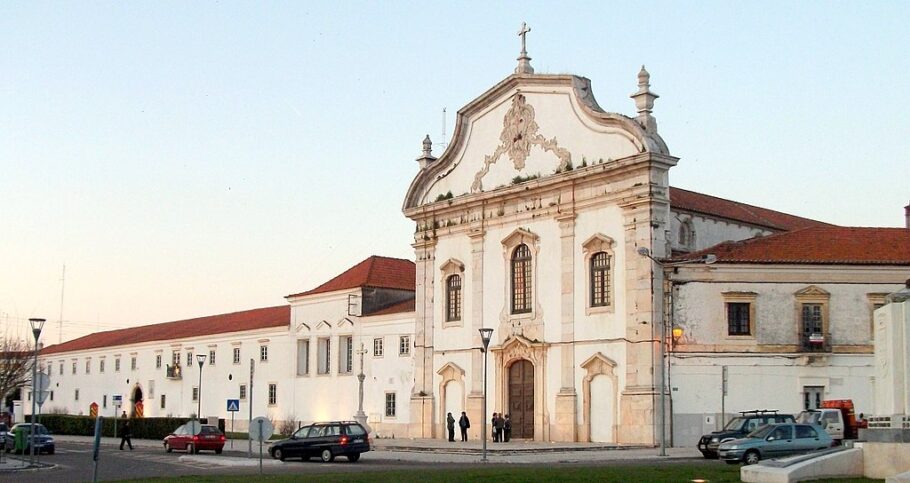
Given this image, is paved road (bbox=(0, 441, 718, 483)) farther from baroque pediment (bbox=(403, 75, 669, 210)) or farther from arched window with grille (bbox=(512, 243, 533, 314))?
baroque pediment (bbox=(403, 75, 669, 210))

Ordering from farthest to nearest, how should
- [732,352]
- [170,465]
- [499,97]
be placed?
[499,97]
[732,352]
[170,465]

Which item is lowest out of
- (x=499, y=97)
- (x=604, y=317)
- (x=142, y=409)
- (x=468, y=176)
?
(x=142, y=409)

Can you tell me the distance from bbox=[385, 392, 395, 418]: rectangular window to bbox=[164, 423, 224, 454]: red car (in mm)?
14124

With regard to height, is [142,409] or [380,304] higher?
[380,304]

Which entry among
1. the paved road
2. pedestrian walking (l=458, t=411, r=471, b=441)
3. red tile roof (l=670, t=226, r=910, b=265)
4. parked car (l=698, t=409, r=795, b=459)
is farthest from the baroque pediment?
the paved road

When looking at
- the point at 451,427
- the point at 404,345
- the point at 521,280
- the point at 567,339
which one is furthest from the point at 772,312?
the point at 404,345

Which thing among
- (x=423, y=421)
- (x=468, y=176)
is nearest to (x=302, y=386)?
(x=423, y=421)

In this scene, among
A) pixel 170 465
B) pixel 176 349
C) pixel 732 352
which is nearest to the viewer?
pixel 170 465

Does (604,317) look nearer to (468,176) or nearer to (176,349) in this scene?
(468,176)

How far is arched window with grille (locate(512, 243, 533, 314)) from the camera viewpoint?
46031 mm

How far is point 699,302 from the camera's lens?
40594mm

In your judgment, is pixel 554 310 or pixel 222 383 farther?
pixel 222 383

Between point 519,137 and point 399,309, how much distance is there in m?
13.3

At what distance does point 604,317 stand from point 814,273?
7.60 meters
